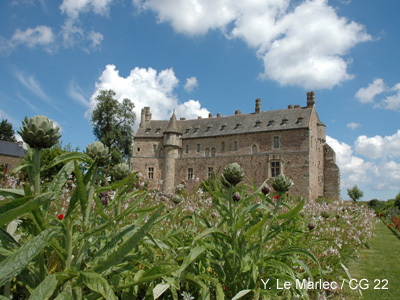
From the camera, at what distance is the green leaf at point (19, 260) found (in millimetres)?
1124

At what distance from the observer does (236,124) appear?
113 ft

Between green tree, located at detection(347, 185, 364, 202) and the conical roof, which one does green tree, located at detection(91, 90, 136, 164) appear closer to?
the conical roof

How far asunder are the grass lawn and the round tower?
28015 millimetres

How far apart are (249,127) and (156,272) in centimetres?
3231

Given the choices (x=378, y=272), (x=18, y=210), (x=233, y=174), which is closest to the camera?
(x=18, y=210)

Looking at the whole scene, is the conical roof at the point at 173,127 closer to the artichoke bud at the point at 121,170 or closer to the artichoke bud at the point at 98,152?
the artichoke bud at the point at 121,170

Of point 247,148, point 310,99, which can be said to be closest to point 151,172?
point 247,148

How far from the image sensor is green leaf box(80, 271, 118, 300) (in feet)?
4.45

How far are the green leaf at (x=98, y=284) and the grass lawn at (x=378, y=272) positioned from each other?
11.5ft

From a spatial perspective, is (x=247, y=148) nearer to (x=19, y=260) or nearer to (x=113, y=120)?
(x=113, y=120)

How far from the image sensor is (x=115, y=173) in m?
2.27

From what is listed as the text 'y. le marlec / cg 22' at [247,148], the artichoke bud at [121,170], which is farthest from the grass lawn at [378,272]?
the text 'y. le marlec / cg 22' at [247,148]

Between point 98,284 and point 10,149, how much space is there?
152 ft

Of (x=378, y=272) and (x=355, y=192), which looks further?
(x=355, y=192)
